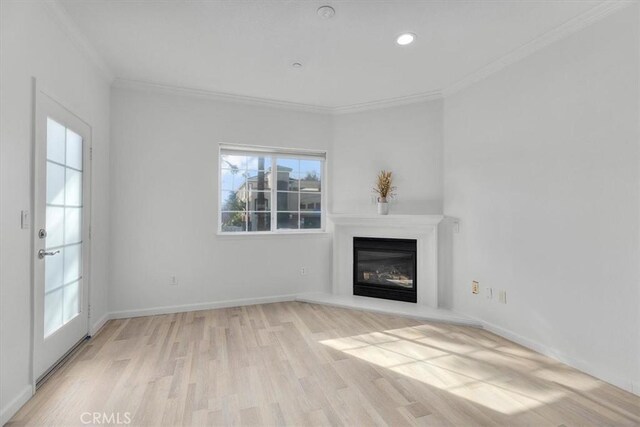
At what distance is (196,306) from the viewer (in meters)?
3.85

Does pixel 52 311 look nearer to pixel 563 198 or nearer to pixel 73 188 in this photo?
pixel 73 188

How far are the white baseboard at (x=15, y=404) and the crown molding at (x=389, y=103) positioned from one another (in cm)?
415

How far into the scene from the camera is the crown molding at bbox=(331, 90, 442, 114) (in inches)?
155

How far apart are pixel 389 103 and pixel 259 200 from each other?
221 cm

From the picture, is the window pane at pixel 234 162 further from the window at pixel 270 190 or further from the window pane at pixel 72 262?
the window pane at pixel 72 262

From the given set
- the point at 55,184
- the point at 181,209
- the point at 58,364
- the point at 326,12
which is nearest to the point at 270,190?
the point at 181,209

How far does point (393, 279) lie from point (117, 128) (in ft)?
12.7

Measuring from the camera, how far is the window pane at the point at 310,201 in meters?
4.53

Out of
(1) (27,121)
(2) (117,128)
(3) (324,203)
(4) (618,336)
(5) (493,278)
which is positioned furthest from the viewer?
(3) (324,203)

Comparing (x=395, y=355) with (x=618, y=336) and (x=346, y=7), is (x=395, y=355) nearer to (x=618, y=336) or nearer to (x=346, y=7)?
(x=618, y=336)

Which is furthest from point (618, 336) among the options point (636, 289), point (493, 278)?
point (493, 278)

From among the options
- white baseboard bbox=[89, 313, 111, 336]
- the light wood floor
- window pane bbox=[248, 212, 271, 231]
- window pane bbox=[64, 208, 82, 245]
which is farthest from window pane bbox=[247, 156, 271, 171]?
white baseboard bbox=[89, 313, 111, 336]

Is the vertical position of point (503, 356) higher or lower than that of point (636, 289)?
lower

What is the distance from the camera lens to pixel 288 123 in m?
4.31
